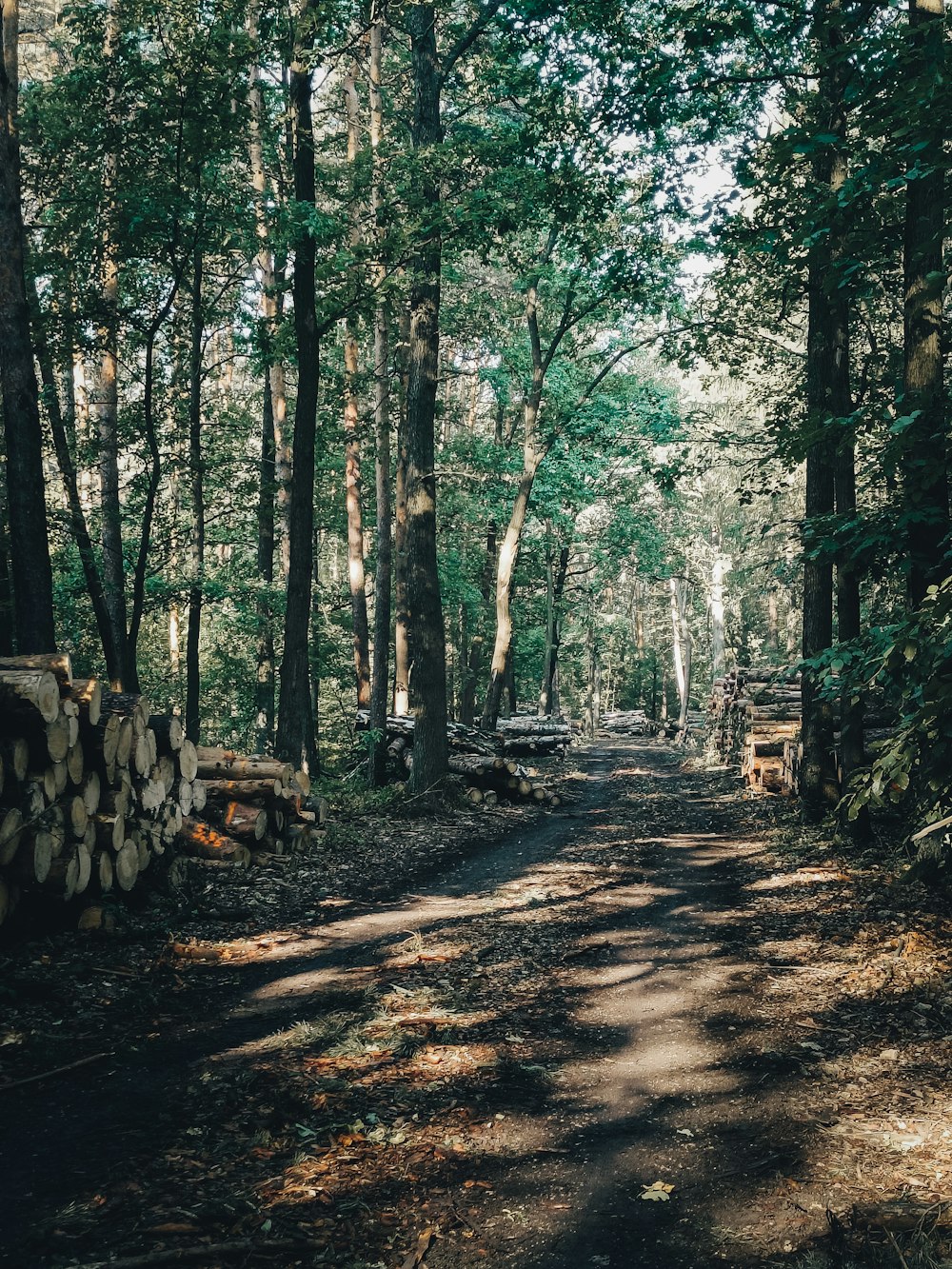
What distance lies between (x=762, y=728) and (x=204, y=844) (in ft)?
38.2

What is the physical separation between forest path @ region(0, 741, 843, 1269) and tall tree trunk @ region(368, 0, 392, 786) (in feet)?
28.2

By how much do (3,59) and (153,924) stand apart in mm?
8736

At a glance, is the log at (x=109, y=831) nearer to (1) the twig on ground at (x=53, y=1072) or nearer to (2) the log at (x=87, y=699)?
(2) the log at (x=87, y=699)

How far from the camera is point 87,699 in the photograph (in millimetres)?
6961

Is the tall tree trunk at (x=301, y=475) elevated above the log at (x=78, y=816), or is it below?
above

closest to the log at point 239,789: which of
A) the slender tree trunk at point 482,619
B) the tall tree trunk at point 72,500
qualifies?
the tall tree trunk at point 72,500

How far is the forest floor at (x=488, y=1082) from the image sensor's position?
3209 mm

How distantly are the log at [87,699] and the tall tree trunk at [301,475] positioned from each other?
5.68 m

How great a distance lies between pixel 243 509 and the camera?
55.6 ft

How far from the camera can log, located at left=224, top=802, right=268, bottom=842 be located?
31.3 feet

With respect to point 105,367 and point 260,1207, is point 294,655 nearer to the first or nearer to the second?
point 105,367

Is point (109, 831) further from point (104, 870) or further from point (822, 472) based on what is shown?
point (822, 472)

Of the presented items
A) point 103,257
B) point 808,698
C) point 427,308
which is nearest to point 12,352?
point 103,257

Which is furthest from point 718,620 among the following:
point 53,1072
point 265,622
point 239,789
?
point 53,1072
